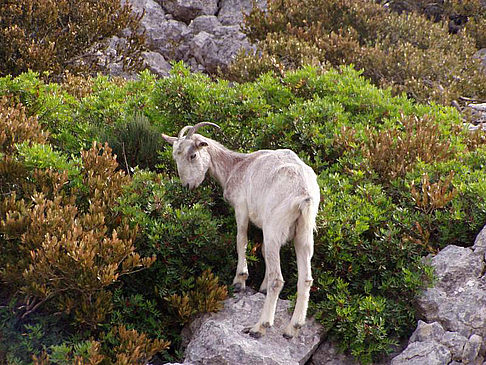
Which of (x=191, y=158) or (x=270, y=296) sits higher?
(x=191, y=158)

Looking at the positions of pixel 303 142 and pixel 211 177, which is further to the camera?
pixel 303 142

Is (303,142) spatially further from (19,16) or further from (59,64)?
(19,16)

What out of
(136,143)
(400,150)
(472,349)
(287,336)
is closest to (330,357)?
(287,336)

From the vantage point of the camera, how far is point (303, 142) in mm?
8688

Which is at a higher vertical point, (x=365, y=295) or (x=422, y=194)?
(x=422, y=194)

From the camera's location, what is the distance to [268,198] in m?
6.08

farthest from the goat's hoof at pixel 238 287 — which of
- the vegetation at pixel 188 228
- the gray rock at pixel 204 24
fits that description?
the gray rock at pixel 204 24

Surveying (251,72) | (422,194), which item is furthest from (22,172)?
(251,72)

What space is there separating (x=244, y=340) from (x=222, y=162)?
2541 millimetres

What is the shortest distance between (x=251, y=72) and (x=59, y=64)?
207 inches

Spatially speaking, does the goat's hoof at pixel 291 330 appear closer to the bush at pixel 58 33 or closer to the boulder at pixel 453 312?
the boulder at pixel 453 312

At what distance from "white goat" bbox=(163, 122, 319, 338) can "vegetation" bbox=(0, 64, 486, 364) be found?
0.39 meters

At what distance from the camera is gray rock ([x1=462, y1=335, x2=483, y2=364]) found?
5.50m

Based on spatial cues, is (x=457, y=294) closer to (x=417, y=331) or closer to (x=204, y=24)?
(x=417, y=331)
